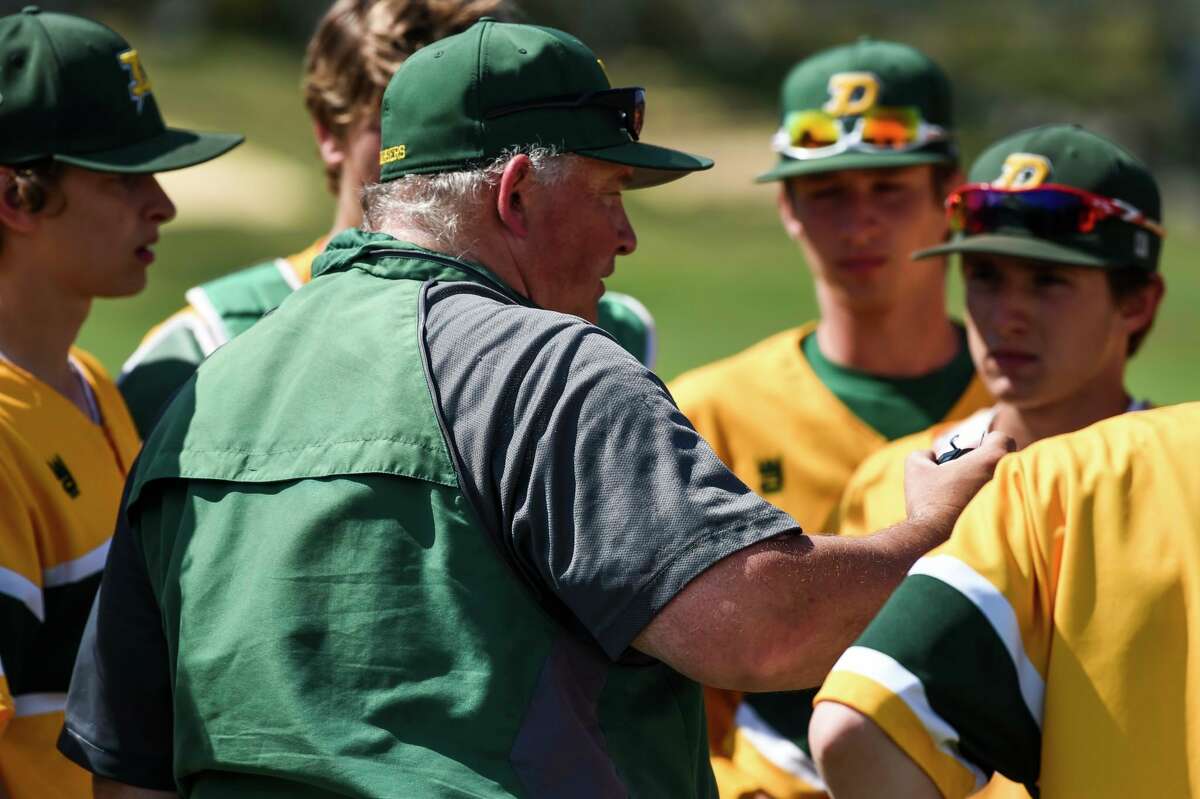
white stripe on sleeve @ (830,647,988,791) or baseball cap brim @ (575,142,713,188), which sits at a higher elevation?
baseball cap brim @ (575,142,713,188)

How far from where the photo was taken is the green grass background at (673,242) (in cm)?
1783

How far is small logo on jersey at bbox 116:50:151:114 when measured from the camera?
3617 millimetres

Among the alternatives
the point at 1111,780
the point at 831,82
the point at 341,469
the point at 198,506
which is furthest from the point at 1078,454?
the point at 831,82

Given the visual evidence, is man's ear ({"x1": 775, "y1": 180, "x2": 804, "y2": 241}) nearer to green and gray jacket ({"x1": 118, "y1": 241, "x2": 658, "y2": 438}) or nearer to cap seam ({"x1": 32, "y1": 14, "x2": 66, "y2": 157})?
green and gray jacket ({"x1": 118, "y1": 241, "x2": 658, "y2": 438})

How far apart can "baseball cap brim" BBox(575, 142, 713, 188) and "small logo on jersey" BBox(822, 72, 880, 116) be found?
1839mm

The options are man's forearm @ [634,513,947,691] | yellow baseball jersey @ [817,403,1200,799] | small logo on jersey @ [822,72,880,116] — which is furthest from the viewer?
small logo on jersey @ [822,72,880,116]

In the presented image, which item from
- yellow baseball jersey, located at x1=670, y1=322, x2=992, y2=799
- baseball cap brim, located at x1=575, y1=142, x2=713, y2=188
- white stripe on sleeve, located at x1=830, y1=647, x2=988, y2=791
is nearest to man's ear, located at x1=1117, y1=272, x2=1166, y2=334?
yellow baseball jersey, located at x1=670, y1=322, x2=992, y2=799

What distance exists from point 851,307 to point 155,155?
1.89m

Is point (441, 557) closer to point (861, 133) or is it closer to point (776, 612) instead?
point (776, 612)

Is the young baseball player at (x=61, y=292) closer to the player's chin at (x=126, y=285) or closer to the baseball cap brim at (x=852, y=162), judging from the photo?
the player's chin at (x=126, y=285)

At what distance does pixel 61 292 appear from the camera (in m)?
3.48

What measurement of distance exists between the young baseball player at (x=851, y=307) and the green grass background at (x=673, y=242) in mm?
11404

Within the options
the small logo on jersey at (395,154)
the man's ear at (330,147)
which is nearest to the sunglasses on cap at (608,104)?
the small logo on jersey at (395,154)

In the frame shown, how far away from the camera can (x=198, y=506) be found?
7.85 feet
